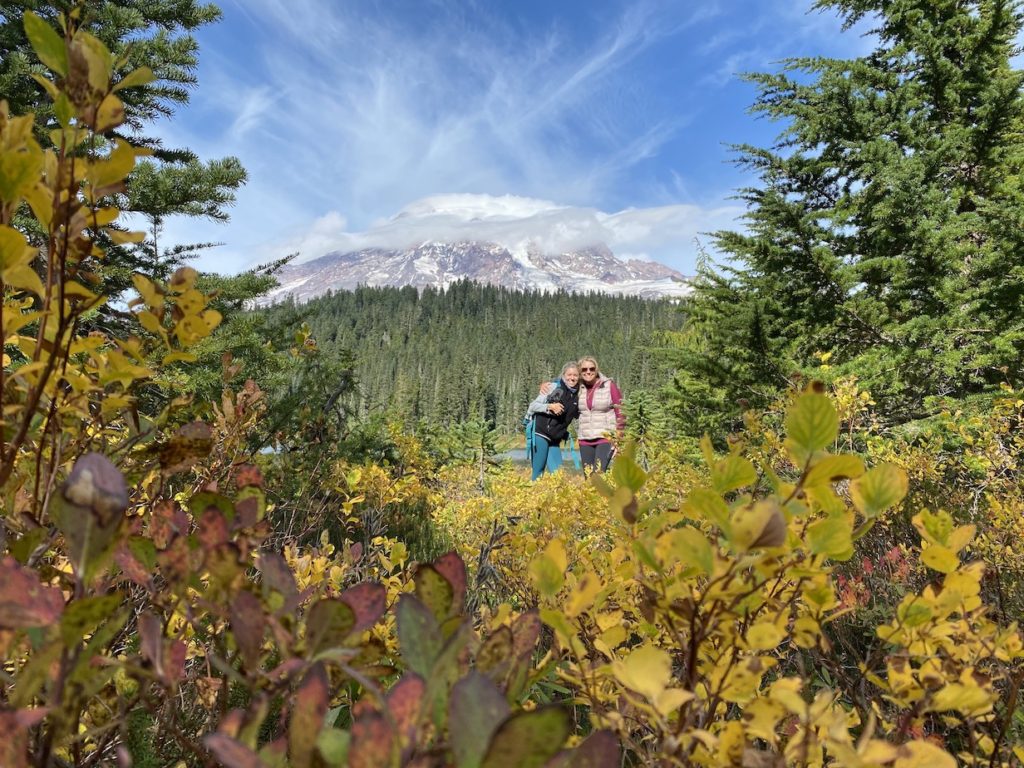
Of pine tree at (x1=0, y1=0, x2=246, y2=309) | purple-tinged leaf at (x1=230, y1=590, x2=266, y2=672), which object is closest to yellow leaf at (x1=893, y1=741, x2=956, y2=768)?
purple-tinged leaf at (x1=230, y1=590, x2=266, y2=672)

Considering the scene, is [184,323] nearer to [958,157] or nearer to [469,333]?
[958,157]

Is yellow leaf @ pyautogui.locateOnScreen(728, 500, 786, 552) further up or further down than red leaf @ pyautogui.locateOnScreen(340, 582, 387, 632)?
further up

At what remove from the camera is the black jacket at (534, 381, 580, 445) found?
656 cm

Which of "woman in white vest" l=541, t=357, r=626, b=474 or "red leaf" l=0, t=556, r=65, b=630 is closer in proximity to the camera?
"red leaf" l=0, t=556, r=65, b=630

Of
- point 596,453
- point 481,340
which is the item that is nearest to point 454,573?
point 596,453

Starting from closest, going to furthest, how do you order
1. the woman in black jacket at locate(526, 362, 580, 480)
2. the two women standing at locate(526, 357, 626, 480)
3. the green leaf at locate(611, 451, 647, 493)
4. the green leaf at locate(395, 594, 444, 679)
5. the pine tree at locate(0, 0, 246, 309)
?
1. the green leaf at locate(395, 594, 444, 679)
2. the green leaf at locate(611, 451, 647, 493)
3. the pine tree at locate(0, 0, 246, 309)
4. the two women standing at locate(526, 357, 626, 480)
5. the woman in black jacket at locate(526, 362, 580, 480)

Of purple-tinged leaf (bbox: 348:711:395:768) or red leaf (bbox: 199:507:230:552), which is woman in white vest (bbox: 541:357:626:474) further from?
purple-tinged leaf (bbox: 348:711:395:768)

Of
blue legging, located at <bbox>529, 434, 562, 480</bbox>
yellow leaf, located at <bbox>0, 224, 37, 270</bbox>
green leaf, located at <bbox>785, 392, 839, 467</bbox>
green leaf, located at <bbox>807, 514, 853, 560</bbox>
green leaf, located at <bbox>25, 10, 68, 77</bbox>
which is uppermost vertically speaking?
green leaf, located at <bbox>25, 10, 68, 77</bbox>

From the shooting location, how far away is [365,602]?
1.63 feet

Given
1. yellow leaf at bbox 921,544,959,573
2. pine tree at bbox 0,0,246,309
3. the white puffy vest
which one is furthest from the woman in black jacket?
yellow leaf at bbox 921,544,959,573

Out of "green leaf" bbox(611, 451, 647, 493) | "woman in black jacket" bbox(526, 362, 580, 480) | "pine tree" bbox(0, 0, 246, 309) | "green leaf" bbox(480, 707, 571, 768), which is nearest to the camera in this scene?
"green leaf" bbox(480, 707, 571, 768)

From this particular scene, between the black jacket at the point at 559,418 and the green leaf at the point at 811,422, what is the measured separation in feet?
19.7

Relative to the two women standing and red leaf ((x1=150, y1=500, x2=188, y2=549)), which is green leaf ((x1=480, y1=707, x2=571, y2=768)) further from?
the two women standing

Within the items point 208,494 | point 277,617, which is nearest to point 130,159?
point 208,494
